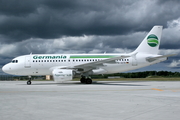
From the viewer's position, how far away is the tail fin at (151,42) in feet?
88.7

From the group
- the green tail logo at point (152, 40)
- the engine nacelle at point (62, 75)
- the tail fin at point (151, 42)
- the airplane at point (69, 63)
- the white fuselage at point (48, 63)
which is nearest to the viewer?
the engine nacelle at point (62, 75)

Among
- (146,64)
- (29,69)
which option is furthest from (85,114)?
(146,64)

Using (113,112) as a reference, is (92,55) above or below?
above

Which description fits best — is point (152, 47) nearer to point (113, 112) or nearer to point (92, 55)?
point (92, 55)

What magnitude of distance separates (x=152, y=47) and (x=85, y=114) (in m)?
23.1

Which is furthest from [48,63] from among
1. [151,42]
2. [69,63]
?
[151,42]

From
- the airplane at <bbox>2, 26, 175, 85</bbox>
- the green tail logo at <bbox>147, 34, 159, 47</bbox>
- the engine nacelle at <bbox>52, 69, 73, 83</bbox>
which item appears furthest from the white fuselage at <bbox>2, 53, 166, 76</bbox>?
the green tail logo at <bbox>147, 34, 159, 47</bbox>

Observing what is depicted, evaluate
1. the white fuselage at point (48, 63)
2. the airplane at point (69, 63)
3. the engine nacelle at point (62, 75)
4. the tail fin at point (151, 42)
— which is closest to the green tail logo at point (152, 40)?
the tail fin at point (151, 42)

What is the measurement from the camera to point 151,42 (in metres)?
27.2

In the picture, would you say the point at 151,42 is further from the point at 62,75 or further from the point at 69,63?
the point at 62,75

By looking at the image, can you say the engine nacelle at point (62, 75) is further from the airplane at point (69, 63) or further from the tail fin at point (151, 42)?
the tail fin at point (151, 42)

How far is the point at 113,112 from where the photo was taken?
21.1 feet

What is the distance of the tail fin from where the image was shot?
88.7 ft

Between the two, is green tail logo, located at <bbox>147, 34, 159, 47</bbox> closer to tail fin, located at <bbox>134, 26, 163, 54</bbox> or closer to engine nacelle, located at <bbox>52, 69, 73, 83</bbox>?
tail fin, located at <bbox>134, 26, 163, 54</bbox>
